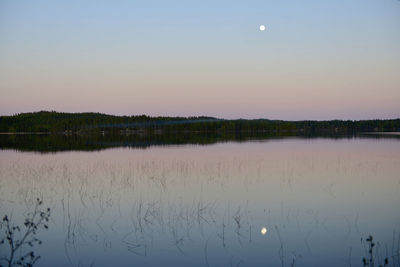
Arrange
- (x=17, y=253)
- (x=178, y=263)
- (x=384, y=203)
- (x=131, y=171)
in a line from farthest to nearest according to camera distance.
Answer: (x=131, y=171), (x=384, y=203), (x=17, y=253), (x=178, y=263)

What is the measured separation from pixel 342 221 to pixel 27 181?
64.4 feet

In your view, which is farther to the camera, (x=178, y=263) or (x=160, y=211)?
(x=160, y=211)

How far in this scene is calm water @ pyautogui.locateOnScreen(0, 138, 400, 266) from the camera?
11.6m

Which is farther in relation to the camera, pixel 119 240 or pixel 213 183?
pixel 213 183

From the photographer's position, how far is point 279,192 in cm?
2111

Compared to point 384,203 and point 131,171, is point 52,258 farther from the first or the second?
point 131,171

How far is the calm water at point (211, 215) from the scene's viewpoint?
11555 mm

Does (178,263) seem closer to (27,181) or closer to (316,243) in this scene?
(316,243)

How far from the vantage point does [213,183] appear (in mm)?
24375

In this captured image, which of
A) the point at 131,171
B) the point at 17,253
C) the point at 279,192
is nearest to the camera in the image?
the point at 17,253

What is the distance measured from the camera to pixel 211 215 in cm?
1608

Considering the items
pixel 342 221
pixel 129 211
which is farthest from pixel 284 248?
pixel 129 211

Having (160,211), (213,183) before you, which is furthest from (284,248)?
(213,183)

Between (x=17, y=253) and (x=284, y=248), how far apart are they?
8.02 metres
